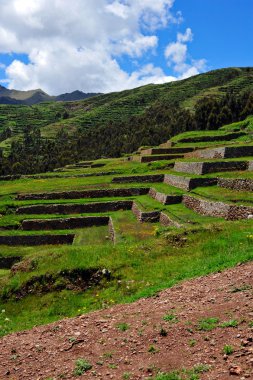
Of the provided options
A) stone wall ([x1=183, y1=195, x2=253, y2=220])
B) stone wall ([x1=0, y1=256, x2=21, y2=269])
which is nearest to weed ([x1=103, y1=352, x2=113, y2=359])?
stone wall ([x1=183, y1=195, x2=253, y2=220])

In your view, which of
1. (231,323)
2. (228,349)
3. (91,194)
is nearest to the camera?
(228,349)

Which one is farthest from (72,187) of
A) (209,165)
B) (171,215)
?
(171,215)

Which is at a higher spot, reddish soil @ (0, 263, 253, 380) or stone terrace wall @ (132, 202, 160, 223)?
reddish soil @ (0, 263, 253, 380)

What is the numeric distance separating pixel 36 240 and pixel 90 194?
1017 centimetres

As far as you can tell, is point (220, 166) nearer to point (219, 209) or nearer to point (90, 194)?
point (219, 209)

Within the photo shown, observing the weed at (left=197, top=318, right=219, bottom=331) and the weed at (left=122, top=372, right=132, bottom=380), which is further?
the weed at (left=197, top=318, right=219, bottom=331)

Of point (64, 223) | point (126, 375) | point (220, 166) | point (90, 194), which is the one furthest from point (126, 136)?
point (126, 375)

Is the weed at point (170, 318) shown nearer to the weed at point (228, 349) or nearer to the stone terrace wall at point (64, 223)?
the weed at point (228, 349)

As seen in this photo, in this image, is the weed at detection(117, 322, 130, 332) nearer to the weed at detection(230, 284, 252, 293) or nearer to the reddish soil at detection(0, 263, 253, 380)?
the reddish soil at detection(0, 263, 253, 380)

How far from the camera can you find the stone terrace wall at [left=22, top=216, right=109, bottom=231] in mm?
30406

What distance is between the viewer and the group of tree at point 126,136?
8100 centimetres

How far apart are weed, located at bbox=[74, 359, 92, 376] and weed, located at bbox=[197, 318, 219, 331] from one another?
237cm

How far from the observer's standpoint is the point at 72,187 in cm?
3941

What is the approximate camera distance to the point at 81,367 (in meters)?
7.65
